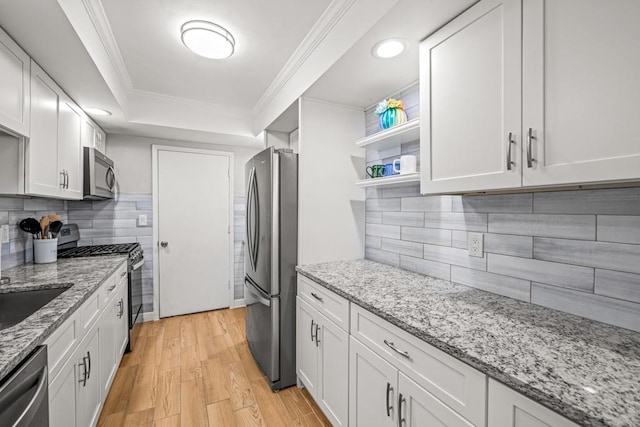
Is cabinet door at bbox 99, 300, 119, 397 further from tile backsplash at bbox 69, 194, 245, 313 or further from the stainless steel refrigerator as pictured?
tile backsplash at bbox 69, 194, 245, 313

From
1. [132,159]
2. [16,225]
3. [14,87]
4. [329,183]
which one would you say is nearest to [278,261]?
[329,183]

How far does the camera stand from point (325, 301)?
5.36ft

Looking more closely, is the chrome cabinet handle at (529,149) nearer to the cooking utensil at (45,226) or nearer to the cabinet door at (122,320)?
the cabinet door at (122,320)

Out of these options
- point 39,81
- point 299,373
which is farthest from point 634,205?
point 39,81

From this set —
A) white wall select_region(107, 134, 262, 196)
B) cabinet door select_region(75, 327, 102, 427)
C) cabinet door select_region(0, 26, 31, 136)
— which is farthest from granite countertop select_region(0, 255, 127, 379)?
white wall select_region(107, 134, 262, 196)

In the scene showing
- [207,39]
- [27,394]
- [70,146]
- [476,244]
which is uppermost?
[207,39]

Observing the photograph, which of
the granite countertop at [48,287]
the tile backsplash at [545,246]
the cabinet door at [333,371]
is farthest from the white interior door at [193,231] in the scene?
the tile backsplash at [545,246]

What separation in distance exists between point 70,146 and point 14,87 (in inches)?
30.1

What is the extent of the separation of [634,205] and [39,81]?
290 cm

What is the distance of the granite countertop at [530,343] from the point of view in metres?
0.61

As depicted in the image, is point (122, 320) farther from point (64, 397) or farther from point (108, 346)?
point (64, 397)

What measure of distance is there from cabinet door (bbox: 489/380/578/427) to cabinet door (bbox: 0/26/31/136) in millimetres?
2222

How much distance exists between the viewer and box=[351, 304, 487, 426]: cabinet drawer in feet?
2.63

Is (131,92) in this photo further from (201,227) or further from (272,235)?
(272,235)
